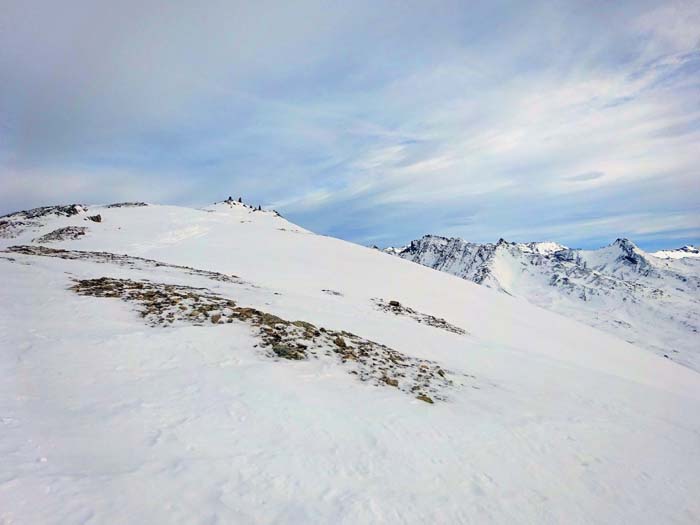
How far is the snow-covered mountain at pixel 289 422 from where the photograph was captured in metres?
6.00

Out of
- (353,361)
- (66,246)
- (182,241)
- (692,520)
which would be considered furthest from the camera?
(182,241)

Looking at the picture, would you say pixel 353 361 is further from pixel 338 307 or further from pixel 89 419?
pixel 338 307

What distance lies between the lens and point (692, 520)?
7863mm

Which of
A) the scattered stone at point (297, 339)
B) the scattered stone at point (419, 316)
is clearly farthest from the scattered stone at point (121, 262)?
the scattered stone at point (419, 316)

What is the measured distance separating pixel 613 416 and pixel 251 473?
Answer: 12.3m

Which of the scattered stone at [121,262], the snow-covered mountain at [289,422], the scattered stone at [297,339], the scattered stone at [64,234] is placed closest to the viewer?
the snow-covered mountain at [289,422]

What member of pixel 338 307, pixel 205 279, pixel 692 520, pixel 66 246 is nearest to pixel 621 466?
pixel 692 520

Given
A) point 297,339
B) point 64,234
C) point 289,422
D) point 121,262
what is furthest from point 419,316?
point 64,234

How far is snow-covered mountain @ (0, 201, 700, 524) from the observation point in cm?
600

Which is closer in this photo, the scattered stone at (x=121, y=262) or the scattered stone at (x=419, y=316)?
the scattered stone at (x=121, y=262)

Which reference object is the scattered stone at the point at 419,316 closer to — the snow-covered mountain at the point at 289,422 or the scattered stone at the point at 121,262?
the snow-covered mountain at the point at 289,422

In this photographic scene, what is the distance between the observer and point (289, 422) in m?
8.47

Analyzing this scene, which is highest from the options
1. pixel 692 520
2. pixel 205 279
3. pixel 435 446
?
pixel 205 279

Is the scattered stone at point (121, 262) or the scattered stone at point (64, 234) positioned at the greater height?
the scattered stone at point (64, 234)
